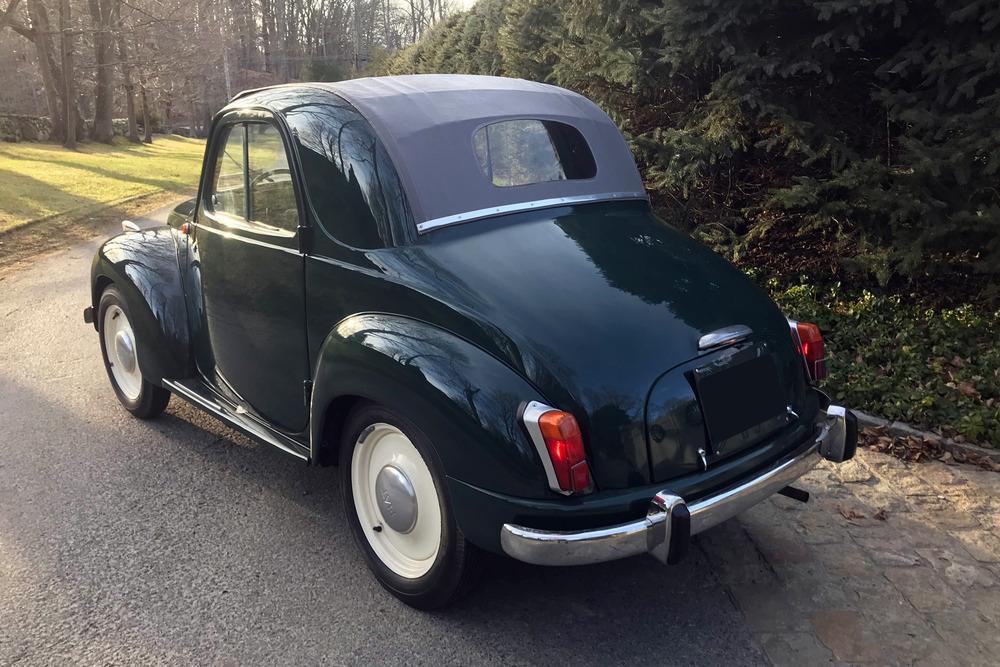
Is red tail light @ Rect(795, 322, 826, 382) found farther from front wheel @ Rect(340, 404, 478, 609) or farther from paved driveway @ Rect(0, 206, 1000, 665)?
front wheel @ Rect(340, 404, 478, 609)

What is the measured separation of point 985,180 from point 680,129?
2492 millimetres

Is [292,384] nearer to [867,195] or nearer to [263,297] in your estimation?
[263,297]

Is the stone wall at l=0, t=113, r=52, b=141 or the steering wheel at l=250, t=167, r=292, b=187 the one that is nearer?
the steering wheel at l=250, t=167, r=292, b=187

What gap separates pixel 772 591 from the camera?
10.6 feet

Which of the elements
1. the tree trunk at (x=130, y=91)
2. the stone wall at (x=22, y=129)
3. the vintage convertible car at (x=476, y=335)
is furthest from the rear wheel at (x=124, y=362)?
the tree trunk at (x=130, y=91)

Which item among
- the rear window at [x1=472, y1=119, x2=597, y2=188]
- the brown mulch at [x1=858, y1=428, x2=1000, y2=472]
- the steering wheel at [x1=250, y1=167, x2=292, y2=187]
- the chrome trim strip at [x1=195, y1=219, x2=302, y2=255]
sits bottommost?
the brown mulch at [x1=858, y1=428, x2=1000, y2=472]

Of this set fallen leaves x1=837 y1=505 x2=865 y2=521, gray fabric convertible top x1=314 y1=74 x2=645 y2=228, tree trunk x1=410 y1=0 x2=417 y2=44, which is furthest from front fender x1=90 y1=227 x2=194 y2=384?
tree trunk x1=410 y1=0 x2=417 y2=44

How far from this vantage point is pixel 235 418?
387 cm

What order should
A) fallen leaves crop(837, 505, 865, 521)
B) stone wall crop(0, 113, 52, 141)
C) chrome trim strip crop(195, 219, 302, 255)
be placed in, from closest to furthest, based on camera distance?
chrome trim strip crop(195, 219, 302, 255), fallen leaves crop(837, 505, 865, 521), stone wall crop(0, 113, 52, 141)

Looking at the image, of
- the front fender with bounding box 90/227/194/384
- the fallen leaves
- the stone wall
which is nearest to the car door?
the front fender with bounding box 90/227/194/384

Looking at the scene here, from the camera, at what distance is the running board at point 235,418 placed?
3561 millimetres

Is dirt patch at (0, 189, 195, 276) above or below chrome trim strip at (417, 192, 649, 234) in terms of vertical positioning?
below

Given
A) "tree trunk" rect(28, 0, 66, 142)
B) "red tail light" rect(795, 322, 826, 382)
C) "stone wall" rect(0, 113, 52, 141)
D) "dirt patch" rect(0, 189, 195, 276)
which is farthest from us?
"stone wall" rect(0, 113, 52, 141)

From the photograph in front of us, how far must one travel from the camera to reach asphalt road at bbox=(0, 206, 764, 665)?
286cm
